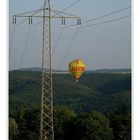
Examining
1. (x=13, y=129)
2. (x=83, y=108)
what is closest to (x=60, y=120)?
(x=83, y=108)

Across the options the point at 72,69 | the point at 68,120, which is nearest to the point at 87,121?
the point at 68,120

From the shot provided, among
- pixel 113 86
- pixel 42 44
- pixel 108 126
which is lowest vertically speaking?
pixel 108 126

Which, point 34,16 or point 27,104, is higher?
point 34,16

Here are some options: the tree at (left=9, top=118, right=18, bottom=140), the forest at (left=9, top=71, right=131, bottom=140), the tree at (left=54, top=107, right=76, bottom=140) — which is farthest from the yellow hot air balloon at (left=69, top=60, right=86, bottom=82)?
the tree at (left=9, top=118, right=18, bottom=140)

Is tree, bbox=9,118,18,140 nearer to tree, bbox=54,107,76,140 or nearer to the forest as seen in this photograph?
the forest
